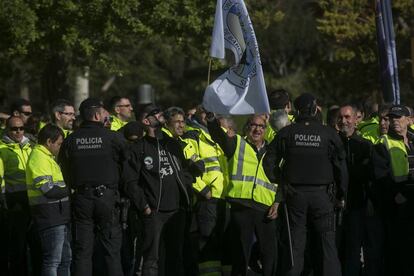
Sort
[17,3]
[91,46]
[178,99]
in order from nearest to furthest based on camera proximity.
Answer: [17,3], [91,46], [178,99]

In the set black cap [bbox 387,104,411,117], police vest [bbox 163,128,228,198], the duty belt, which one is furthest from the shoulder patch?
black cap [bbox 387,104,411,117]

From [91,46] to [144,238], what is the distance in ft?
40.0

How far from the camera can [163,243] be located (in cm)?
1160

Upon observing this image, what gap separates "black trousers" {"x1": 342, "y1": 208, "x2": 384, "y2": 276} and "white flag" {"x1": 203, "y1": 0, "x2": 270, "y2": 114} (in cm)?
168

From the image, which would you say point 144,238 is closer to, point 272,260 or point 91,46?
point 272,260

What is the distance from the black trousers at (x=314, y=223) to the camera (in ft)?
35.9

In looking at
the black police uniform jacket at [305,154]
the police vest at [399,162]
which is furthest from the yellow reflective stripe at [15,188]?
the police vest at [399,162]

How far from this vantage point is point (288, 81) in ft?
170

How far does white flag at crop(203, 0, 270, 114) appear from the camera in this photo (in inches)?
444

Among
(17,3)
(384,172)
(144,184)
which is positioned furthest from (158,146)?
(17,3)

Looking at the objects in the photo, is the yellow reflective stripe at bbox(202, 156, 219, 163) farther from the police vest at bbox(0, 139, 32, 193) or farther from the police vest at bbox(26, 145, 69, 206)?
the police vest at bbox(0, 139, 32, 193)

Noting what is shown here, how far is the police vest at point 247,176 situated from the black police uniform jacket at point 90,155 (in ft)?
4.30

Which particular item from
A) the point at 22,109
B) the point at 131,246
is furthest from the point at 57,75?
the point at 131,246

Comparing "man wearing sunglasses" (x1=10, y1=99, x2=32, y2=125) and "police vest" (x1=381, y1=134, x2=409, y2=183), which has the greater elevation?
"man wearing sunglasses" (x1=10, y1=99, x2=32, y2=125)
